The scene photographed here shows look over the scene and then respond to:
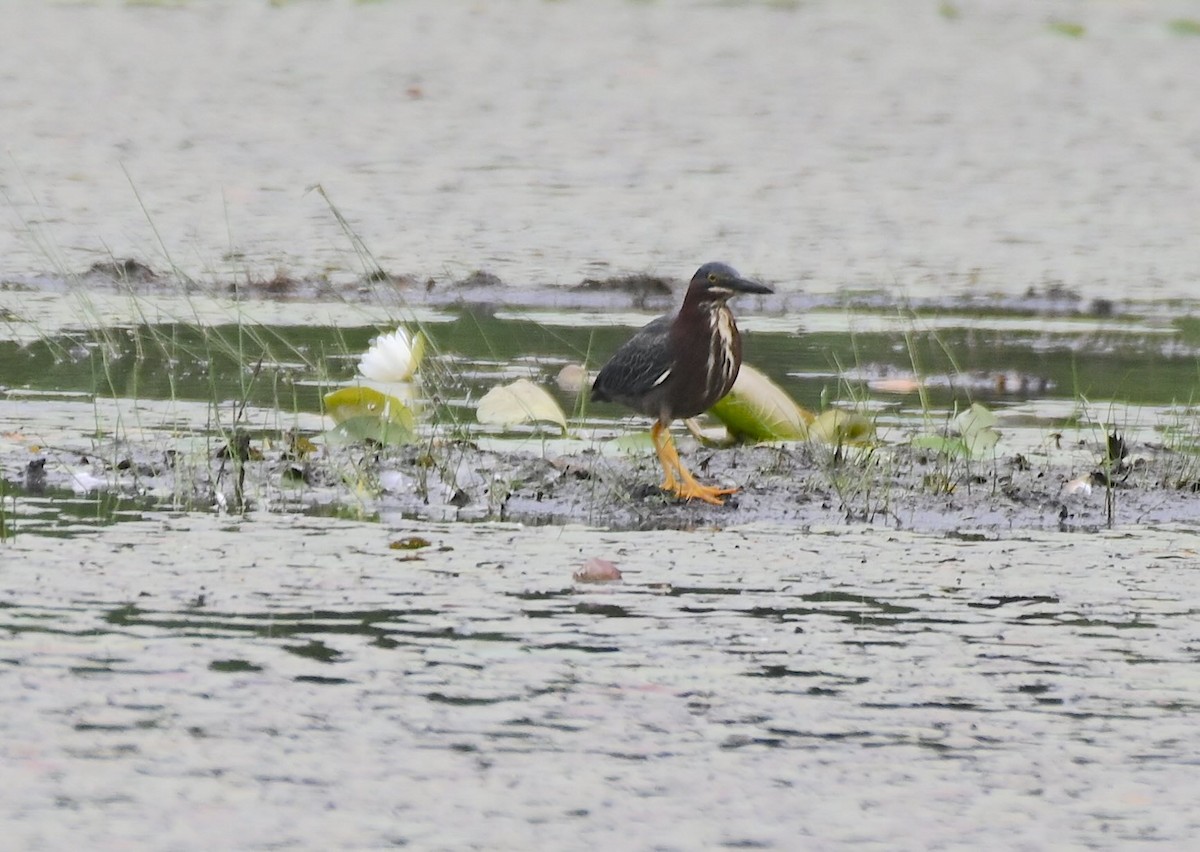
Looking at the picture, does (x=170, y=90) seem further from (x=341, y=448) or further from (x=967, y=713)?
(x=967, y=713)

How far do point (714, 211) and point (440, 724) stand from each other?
8097 millimetres

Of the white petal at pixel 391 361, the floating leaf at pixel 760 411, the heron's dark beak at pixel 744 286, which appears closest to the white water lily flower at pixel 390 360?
the white petal at pixel 391 361

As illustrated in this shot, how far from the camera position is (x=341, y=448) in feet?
21.4

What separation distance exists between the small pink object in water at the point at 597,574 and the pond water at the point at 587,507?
0.04m

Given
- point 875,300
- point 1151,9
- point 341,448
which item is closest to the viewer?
point 341,448

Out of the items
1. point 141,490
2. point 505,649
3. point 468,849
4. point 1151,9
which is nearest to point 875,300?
point 141,490

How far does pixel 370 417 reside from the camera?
6.58 m

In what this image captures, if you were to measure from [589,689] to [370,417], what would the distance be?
97.4 inches

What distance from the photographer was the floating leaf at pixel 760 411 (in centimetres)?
676

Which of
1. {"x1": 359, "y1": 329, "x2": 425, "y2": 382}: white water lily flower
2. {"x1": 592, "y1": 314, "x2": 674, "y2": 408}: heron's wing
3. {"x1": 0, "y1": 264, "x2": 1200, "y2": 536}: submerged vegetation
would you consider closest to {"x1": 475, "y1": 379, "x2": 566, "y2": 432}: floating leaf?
{"x1": 0, "y1": 264, "x2": 1200, "y2": 536}: submerged vegetation

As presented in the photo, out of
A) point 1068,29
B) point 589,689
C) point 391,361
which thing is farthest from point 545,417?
point 1068,29

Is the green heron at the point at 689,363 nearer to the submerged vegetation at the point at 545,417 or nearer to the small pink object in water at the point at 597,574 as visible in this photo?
the submerged vegetation at the point at 545,417

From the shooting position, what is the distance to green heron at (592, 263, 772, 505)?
6086 mm

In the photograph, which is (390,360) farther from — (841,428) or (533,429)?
(841,428)
